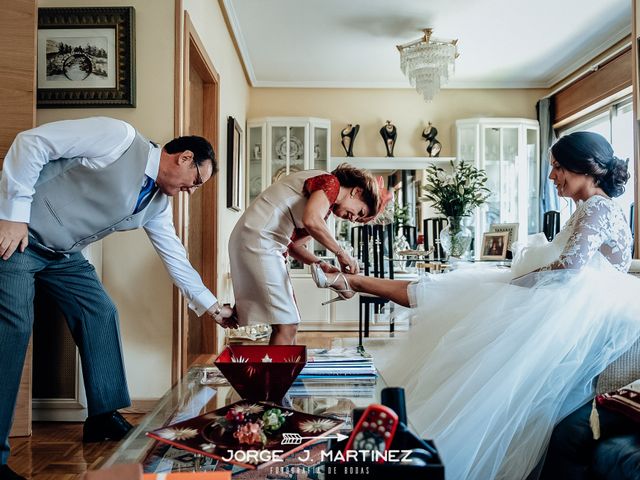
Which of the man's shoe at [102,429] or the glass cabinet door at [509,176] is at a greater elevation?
the glass cabinet door at [509,176]

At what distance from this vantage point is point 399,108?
6.16 meters

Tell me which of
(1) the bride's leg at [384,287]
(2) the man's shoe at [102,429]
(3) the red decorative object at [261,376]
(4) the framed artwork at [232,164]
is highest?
(4) the framed artwork at [232,164]

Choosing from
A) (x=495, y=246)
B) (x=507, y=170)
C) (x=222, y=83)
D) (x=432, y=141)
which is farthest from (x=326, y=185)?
(x=507, y=170)

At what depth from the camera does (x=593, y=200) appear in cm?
199

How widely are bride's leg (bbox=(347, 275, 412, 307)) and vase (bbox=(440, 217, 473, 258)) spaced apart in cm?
136

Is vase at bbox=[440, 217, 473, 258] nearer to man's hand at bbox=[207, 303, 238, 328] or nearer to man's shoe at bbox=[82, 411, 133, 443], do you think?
man's hand at bbox=[207, 303, 238, 328]

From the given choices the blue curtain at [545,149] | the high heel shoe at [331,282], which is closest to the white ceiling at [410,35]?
the blue curtain at [545,149]

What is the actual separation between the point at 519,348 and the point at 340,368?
0.52m

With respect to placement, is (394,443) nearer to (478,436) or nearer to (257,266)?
(478,436)

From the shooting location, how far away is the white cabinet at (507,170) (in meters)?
5.92

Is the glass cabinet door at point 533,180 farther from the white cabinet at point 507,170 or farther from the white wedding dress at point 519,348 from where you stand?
the white wedding dress at point 519,348

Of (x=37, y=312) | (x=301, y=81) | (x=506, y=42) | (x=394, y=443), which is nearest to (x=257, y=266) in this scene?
(x=37, y=312)

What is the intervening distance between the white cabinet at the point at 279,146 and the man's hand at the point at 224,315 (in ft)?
12.4

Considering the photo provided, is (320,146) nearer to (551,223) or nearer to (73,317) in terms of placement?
(551,223)
